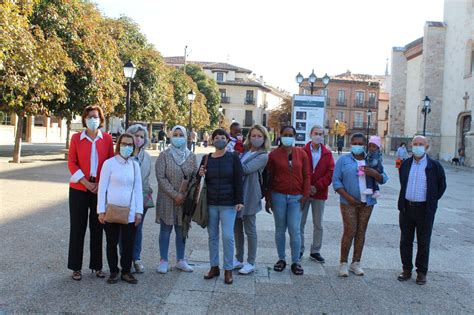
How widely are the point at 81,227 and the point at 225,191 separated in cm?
162

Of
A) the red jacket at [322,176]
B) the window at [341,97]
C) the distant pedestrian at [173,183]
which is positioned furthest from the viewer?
the window at [341,97]

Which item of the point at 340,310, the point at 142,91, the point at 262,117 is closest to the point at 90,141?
the point at 340,310

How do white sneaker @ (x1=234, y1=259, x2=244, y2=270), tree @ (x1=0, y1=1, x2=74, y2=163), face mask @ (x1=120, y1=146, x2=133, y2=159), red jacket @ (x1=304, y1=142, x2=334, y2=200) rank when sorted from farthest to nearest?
tree @ (x1=0, y1=1, x2=74, y2=163) < red jacket @ (x1=304, y1=142, x2=334, y2=200) < white sneaker @ (x1=234, y1=259, x2=244, y2=270) < face mask @ (x1=120, y1=146, x2=133, y2=159)

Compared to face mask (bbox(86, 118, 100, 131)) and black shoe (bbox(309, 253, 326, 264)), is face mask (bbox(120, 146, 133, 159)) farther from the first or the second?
black shoe (bbox(309, 253, 326, 264))

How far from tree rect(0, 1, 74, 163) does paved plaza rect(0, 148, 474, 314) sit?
497cm

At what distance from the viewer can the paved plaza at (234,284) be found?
193 inches

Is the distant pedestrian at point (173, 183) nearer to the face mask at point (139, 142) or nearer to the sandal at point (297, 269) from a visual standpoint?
the face mask at point (139, 142)

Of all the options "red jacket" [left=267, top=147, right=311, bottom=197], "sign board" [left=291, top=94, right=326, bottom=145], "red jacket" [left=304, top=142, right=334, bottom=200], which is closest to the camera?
"red jacket" [left=267, top=147, right=311, bottom=197]

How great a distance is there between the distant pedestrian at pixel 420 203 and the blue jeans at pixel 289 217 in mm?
1261

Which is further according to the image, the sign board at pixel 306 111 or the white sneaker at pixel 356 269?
the sign board at pixel 306 111

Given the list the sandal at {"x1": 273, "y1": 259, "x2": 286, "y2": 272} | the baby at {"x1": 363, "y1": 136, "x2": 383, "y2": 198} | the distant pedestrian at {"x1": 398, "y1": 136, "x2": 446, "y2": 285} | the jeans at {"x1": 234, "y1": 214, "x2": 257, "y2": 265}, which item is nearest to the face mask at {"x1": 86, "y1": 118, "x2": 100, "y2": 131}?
the jeans at {"x1": 234, "y1": 214, "x2": 257, "y2": 265}

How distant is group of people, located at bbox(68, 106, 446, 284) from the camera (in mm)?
5527

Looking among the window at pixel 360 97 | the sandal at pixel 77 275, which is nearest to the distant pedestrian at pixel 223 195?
the sandal at pixel 77 275

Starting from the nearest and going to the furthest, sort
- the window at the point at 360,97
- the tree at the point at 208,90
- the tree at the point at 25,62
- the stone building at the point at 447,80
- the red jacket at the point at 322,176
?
the red jacket at the point at 322,176 < the tree at the point at 25,62 < the stone building at the point at 447,80 < the tree at the point at 208,90 < the window at the point at 360,97
